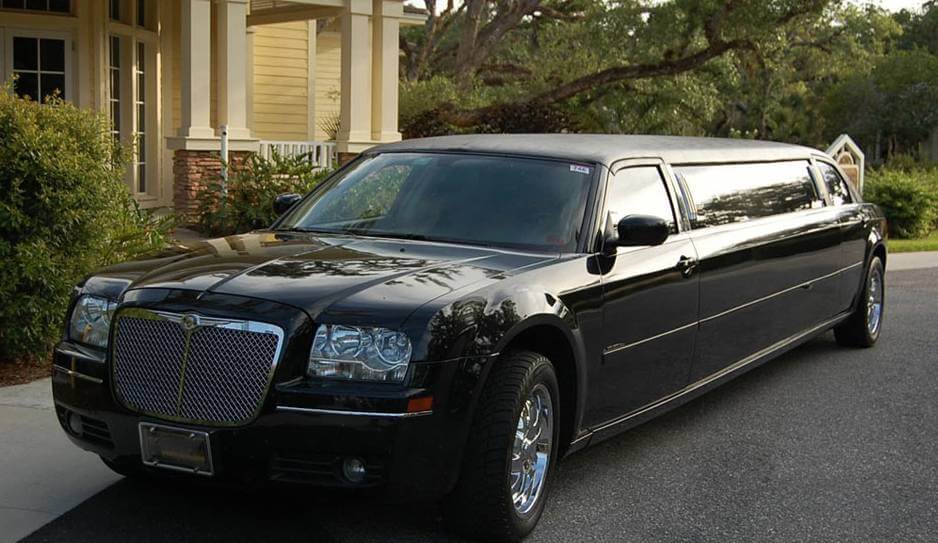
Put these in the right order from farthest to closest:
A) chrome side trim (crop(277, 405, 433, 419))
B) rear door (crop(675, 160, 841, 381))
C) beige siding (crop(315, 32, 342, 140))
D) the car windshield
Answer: beige siding (crop(315, 32, 342, 140))
rear door (crop(675, 160, 841, 381))
the car windshield
chrome side trim (crop(277, 405, 433, 419))

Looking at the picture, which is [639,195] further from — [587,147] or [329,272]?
[329,272]

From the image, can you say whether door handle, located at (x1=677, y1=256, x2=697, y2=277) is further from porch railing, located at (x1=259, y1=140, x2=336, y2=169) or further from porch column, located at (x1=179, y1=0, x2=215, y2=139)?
porch railing, located at (x1=259, y1=140, x2=336, y2=169)

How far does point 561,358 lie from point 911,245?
15.6 meters

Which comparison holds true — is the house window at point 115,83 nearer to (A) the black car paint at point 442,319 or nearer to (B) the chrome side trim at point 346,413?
(A) the black car paint at point 442,319

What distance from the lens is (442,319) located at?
4512 mm

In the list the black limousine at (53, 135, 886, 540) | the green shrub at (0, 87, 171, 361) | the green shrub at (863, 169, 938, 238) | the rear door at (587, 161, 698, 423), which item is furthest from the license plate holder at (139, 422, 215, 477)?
the green shrub at (863, 169, 938, 238)

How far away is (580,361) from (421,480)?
1.17 m

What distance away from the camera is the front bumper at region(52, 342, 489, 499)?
14.3ft

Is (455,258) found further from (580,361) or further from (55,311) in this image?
(55,311)

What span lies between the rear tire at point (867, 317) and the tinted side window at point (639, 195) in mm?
3928

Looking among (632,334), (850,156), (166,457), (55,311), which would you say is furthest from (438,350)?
(850,156)

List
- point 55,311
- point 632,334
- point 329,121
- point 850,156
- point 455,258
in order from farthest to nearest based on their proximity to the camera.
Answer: point 329,121
point 850,156
point 55,311
point 632,334
point 455,258

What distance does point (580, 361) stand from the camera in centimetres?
534

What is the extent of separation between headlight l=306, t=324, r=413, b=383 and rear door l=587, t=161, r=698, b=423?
54.7 inches
